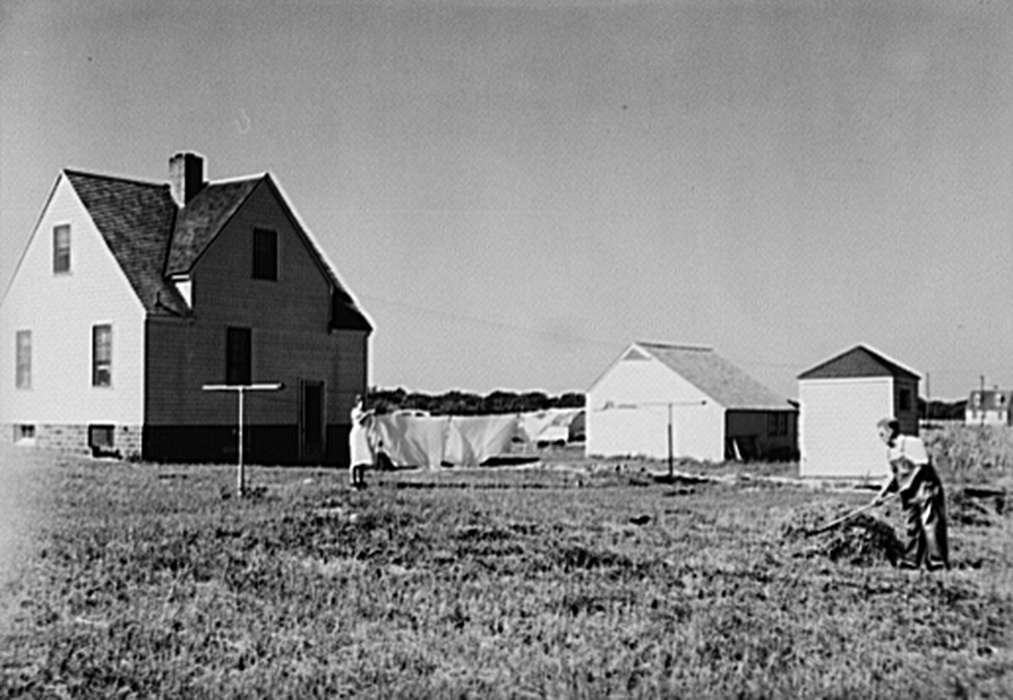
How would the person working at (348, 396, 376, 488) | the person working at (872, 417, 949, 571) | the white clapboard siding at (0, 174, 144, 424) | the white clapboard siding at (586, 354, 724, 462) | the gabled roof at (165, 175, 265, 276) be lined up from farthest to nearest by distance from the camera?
1. the white clapboard siding at (586, 354, 724, 462)
2. the gabled roof at (165, 175, 265, 276)
3. the person working at (348, 396, 376, 488)
4. the white clapboard siding at (0, 174, 144, 424)
5. the person working at (872, 417, 949, 571)

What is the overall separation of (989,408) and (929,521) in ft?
2.67

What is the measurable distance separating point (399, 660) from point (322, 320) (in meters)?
8.83

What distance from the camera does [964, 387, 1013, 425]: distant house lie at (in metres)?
5.95

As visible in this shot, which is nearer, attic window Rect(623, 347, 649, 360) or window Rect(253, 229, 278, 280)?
window Rect(253, 229, 278, 280)

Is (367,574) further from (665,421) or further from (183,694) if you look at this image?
(665,421)

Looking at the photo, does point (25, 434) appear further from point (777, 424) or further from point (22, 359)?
point (777, 424)

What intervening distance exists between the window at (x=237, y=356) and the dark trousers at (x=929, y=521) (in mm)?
6443

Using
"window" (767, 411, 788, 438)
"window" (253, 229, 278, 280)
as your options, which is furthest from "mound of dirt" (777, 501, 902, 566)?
"window" (767, 411, 788, 438)

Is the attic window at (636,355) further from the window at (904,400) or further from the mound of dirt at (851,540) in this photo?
the mound of dirt at (851,540)

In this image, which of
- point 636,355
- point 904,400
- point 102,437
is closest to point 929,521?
point 904,400

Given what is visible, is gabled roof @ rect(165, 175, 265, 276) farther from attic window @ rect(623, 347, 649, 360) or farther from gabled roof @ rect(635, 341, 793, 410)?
attic window @ rect(623, 347, 649, 360)

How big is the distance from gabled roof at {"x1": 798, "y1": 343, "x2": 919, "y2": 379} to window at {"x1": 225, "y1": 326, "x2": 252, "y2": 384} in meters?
5.63

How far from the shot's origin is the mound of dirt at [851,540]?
6688 mm

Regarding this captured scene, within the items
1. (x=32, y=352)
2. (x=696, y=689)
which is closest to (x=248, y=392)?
(x=32, y=352)
